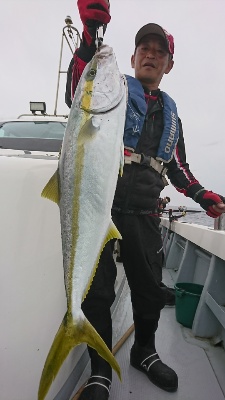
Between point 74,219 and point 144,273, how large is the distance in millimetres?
1183

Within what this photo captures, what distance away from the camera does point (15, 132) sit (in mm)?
4539

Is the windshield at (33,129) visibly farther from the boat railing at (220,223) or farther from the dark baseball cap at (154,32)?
the boat railing at (220,223)

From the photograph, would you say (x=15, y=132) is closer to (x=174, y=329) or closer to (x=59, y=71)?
(x=59, y=71)

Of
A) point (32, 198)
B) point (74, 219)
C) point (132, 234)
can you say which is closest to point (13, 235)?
point (32, 198)

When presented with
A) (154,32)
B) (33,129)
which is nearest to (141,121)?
(154,32)

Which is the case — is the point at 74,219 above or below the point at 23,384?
above

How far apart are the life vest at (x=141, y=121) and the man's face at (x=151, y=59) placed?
155 millimetres

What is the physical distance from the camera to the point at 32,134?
4.45 metres

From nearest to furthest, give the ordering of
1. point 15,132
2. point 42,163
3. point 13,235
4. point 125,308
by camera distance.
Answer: point 13,235 < point 42,163 < point 125,308 < point 15,132

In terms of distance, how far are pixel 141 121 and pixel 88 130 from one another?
99 centimetres

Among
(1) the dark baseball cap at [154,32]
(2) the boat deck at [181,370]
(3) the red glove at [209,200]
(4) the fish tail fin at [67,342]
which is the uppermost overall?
(1) the dark baseball cap at [154,32]

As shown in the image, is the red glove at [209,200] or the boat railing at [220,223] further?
the boat railing at [220,223]

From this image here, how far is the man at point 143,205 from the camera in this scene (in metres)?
2.34

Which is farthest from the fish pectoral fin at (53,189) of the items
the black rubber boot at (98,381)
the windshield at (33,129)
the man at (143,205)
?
the windshield at (33,129)
